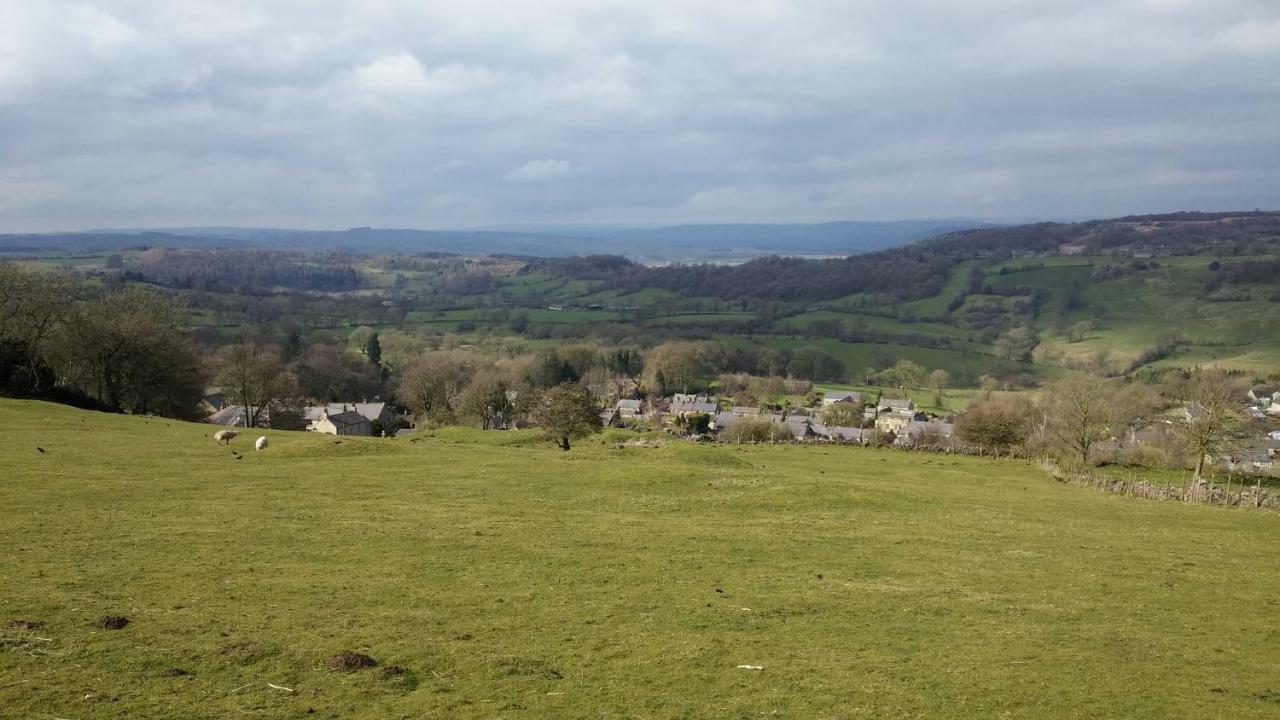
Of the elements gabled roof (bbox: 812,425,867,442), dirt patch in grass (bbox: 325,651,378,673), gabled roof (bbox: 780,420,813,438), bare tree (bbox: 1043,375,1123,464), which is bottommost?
gabled roof (bbox: 812,425,867,442)

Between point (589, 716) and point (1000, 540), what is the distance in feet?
58.2

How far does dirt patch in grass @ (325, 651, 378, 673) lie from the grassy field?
6.5 inches

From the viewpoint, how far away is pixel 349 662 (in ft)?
39.7

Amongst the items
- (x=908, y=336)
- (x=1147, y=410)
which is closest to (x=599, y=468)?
(x=1147, y=410)

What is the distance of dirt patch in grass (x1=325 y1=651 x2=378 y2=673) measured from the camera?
1197 centimetres

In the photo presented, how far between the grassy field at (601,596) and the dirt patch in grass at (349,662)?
0.54ft

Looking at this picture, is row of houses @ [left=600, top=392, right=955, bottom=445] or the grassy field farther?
row of houses @ [left=600, top=392, right=955, bottom=445]

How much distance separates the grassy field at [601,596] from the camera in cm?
1162

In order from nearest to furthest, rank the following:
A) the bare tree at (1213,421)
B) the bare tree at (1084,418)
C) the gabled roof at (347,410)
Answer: the bare tree at (1213,421) → the bare tree at (1084,418) → the gabled roof at (347,410)

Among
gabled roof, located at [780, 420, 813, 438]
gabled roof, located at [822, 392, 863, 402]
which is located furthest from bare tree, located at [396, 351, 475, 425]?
gabled roof, located at [822, 392, 863, 402]

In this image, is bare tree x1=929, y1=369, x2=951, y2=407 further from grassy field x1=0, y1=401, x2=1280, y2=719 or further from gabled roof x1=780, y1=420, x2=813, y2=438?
grassy field x1=0, y1=401, x2=1280, y2=719

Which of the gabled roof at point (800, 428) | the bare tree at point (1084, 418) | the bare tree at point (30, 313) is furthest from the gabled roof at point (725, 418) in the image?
the bare tree at point (30, 313)

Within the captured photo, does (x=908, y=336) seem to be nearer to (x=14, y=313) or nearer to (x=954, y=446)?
(x=954, y=446)

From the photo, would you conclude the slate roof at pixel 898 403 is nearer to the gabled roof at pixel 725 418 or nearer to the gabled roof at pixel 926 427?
the gabled roof at pixel 926 427
